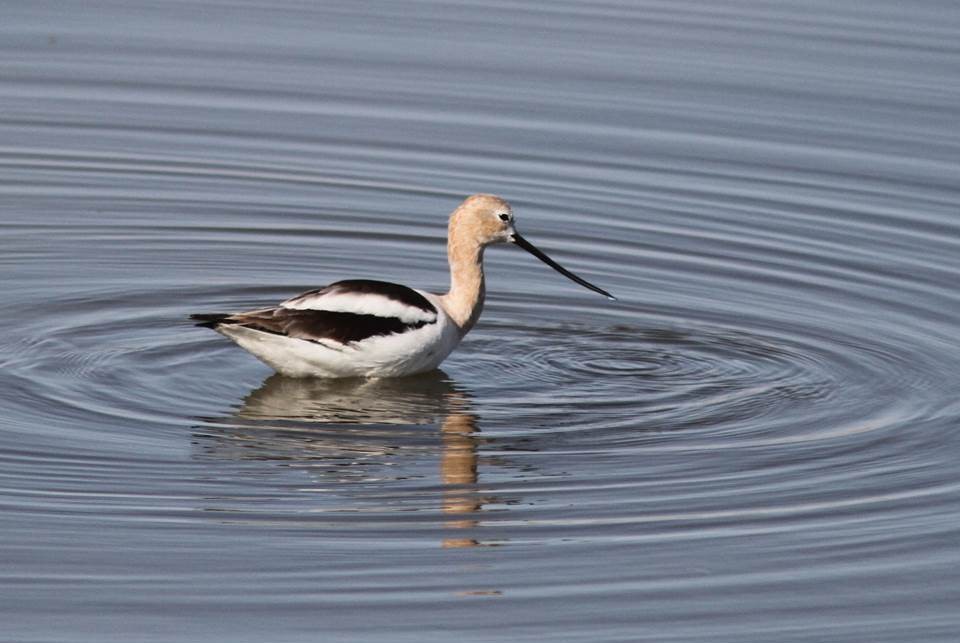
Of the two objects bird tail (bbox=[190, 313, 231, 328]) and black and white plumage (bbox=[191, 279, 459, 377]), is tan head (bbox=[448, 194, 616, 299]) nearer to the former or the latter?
black and white plumage (bbox=[191, 279, 459, 377])

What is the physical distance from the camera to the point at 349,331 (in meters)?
12.3

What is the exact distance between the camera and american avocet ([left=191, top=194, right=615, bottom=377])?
12219 mm

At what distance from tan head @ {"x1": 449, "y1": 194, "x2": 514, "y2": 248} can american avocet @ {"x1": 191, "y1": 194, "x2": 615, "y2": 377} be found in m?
0.51

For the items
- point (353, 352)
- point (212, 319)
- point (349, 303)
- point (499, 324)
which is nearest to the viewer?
point (212, 319)

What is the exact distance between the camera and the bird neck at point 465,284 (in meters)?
13.0

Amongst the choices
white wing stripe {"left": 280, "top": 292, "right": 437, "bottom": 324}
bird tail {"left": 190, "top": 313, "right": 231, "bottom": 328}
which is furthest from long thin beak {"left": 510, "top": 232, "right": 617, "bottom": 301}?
bird tail {"left": 190, "top": 313, "right": 231, "bottom": 328}

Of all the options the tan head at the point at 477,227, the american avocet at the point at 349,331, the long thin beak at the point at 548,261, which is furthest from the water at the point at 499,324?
the tan head at the point at 477,227

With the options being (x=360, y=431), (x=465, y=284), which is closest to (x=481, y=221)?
(x=465, y=284)

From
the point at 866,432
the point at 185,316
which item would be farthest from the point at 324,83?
the point at 866,432

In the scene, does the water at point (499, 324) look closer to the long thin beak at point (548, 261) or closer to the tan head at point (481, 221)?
the long thin beak at point (548, 261)

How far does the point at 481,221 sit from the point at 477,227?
0.05 meters

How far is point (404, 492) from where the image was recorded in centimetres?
1040

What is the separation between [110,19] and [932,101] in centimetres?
747

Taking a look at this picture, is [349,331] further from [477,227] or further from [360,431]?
[477,227]
